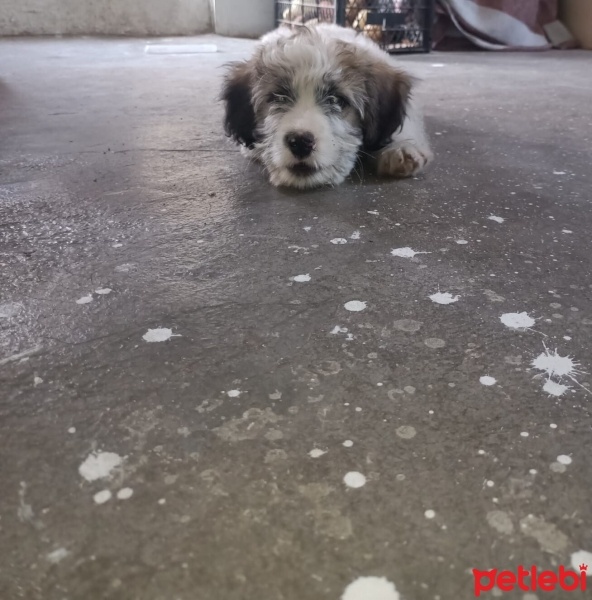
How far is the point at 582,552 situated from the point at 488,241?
83 centimetres

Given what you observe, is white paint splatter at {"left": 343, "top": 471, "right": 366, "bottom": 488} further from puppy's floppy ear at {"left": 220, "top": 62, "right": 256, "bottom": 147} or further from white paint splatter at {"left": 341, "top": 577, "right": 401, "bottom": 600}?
puppy's floppy ear at {"left": 220, "top": 62, "right": 256, "bottom": 147}

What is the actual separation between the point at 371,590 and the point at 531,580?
16 cm

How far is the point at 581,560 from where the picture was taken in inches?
23.7

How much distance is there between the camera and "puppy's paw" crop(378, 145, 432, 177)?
68.9 inches

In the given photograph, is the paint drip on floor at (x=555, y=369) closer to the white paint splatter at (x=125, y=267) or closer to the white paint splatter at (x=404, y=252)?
the white paint splatter at (x=404, y=252)

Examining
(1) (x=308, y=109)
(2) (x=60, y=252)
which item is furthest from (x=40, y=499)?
(1) (x=308, y=109)

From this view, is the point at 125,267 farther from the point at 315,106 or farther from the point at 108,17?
the point at 108,17

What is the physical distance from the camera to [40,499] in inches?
26.2

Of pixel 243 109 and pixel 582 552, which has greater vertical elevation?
pixel 243 109

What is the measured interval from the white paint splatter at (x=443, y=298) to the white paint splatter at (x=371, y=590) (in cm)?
58

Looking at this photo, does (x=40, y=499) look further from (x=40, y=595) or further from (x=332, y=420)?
(x=332, y=420)

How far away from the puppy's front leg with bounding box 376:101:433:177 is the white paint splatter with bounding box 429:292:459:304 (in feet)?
2.46

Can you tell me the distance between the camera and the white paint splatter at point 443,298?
3.53 ft

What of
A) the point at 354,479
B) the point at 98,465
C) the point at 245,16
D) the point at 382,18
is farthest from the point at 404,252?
the point at 245,16
